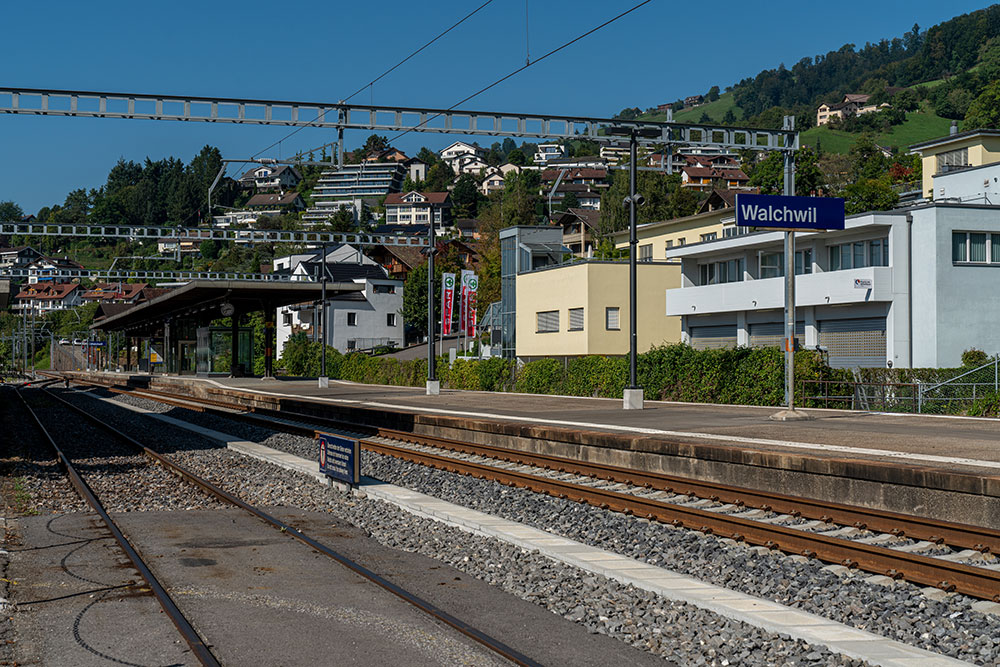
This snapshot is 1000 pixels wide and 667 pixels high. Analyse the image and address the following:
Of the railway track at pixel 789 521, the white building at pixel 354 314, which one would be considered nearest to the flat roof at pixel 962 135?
the railway track at pixel 789 521

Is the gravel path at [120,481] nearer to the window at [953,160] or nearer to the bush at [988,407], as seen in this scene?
the bush at [988,407]

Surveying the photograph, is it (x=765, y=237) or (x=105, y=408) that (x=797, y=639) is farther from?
(x=105, y=408)

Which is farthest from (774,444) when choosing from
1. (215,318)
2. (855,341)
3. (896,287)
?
(215,318)

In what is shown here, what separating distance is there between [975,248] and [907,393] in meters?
14.0

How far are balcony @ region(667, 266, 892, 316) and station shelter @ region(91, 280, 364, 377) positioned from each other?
19.1 m

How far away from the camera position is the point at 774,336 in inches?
1817

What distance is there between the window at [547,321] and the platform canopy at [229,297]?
9.94 meters

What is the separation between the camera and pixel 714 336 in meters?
50.4

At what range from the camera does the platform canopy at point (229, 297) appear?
54906 mm

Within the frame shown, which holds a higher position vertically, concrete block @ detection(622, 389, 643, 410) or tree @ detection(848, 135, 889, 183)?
tree @ detection(848, 135, 889, 183)

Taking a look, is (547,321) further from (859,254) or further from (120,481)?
(120,481)

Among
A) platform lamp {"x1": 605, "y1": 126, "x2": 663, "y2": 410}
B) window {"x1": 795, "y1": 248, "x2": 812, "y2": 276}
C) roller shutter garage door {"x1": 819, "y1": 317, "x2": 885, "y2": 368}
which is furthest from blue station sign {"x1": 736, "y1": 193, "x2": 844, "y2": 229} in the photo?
window {"x1": 795, "y1": 248, "x2": 812, "y2": 276}

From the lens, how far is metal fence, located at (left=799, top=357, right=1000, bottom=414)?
93.0 feet

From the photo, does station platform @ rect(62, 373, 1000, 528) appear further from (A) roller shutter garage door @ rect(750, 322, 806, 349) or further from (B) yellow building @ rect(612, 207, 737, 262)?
(B) yellow building @ rect(612, 207, 737, 262)
